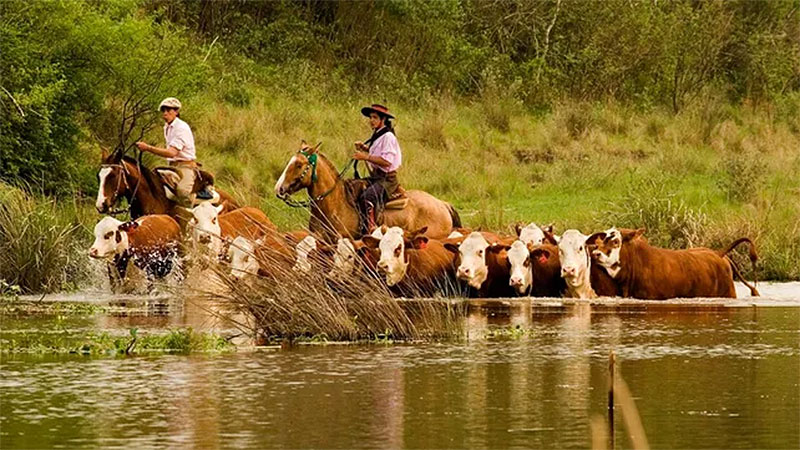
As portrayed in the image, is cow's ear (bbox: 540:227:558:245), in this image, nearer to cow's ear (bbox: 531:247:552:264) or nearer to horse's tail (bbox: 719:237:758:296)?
cow's ear (bbox: 531:247:552:264)

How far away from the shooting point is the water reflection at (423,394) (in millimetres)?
12180

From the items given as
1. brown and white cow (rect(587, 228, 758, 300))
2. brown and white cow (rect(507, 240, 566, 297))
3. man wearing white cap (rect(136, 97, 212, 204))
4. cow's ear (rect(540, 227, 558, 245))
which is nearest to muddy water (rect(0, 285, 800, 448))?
brown and white cow (rect(507, 240, 566, 297))

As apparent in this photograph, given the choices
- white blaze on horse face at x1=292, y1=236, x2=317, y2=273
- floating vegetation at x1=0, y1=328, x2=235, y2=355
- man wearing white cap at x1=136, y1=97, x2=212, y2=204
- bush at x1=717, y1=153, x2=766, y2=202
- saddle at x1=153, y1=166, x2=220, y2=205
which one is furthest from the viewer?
bush at x1=717, y1=153, x2=766, y2=202

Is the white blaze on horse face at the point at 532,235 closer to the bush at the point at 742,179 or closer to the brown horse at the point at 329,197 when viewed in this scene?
the brown horse at the point at 329,197

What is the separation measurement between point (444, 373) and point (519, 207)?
1401cm

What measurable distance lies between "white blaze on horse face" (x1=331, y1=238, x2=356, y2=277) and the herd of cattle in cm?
302

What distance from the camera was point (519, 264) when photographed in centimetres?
2227

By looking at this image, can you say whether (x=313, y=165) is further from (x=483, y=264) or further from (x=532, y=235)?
(x=532, y=235)

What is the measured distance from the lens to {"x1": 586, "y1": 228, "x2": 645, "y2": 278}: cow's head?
73.6 ft

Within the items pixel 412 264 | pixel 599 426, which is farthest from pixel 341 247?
pixel 599 426

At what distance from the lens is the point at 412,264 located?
22.3 metres

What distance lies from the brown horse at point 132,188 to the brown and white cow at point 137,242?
333 mm

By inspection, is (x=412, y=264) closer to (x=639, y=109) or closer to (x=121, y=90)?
(x=121, y=90)

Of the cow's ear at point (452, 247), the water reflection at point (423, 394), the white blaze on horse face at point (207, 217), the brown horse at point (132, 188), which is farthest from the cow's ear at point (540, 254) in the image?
the brown horse at point (132, 188)
